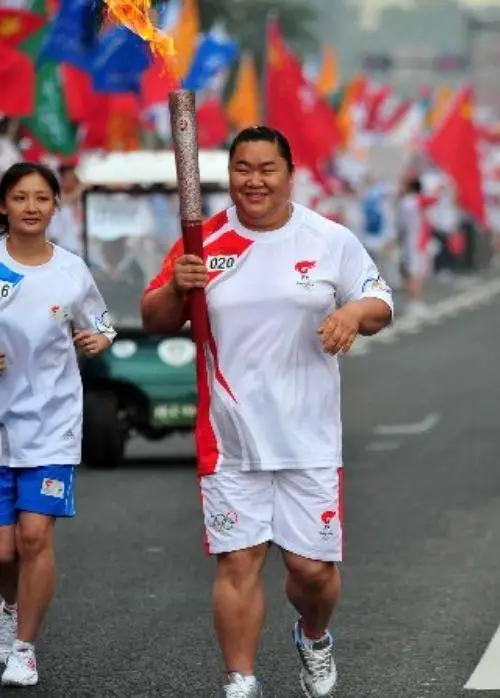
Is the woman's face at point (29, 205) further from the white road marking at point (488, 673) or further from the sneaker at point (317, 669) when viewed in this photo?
the white road marking at point (488, 673)

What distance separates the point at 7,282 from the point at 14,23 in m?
15.0

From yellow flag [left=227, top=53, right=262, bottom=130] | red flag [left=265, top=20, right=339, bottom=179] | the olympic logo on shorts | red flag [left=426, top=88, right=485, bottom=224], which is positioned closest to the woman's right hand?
the olympic logo on shorts

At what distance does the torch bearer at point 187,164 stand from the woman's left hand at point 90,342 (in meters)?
1.13

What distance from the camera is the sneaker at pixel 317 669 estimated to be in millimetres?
7621

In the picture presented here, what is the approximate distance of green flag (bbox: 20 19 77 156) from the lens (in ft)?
81.8

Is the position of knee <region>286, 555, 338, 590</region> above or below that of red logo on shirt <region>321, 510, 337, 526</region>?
below

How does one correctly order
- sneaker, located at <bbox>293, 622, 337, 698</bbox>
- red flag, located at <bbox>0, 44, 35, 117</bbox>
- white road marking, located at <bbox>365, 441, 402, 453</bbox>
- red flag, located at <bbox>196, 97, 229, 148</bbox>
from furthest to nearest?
red flag, located at <bbox>196, 97, 229, 148</bbox> → red flag, located at <bbox>0, 44, 35, 117</bbox> → white road marking, located at <bbox>365, 441, 402, 453</bbox> → sneaker, located at <bbox>293, 622, 337, 698</bbox>

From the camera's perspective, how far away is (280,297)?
7230 millimetres

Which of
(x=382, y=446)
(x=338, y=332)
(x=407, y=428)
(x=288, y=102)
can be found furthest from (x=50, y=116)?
(x=338, y=332)

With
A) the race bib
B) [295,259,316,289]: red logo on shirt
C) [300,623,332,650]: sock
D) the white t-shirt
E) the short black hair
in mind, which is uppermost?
the short black hair

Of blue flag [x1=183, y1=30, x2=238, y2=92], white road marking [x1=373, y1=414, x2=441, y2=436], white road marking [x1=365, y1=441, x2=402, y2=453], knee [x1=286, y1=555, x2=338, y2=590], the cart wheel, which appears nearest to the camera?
knee [x1=286, y1=555, x2=338, y2=590]

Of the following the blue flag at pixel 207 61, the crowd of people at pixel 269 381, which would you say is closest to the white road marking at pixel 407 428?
the crowd of people at pixel 269 381

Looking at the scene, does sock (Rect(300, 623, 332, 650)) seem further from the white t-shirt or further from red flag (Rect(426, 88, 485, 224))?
red flag (Rect(426, 88, 485, 224))

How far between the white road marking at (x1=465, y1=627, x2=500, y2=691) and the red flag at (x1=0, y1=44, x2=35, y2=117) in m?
14.4
